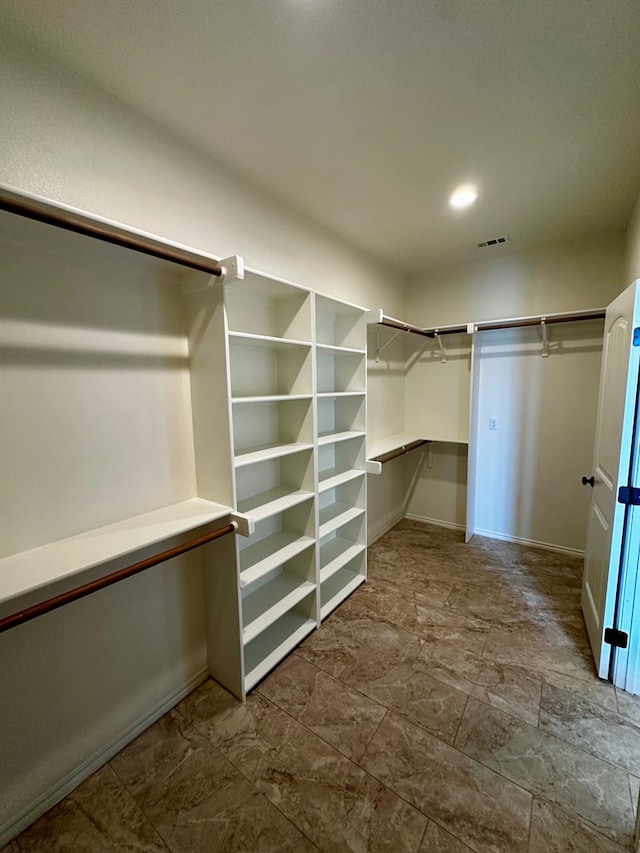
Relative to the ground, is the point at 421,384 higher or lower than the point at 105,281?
lower

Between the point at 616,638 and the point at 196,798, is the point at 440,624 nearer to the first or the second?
the point at 616,638

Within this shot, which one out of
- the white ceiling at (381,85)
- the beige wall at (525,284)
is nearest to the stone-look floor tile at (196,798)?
the white ceiling at (381,85)

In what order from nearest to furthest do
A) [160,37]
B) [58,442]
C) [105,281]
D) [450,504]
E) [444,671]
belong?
[160,37] → [58,442] → [105,281] → [444,671] → [450,504]

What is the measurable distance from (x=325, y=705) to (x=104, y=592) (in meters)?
1.18

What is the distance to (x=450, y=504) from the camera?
12.1 ft

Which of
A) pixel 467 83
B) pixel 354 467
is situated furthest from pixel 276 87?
pixel 354 467

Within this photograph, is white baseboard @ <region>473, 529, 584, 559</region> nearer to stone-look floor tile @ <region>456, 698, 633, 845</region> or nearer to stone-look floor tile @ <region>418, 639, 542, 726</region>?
stone-look floor tile @ <region>418, 639, 542, 726</region>

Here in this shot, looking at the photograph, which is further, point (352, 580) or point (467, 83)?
point (352, 580)

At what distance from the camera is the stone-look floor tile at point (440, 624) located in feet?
6.90

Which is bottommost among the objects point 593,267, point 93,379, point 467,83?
point 93,379

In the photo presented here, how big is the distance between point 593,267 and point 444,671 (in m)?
3.17

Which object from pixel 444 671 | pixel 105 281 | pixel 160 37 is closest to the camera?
pixel 160 37

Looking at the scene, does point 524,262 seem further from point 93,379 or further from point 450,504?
point 93,379

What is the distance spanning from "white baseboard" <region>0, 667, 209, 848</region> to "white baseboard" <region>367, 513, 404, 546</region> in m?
1.94
